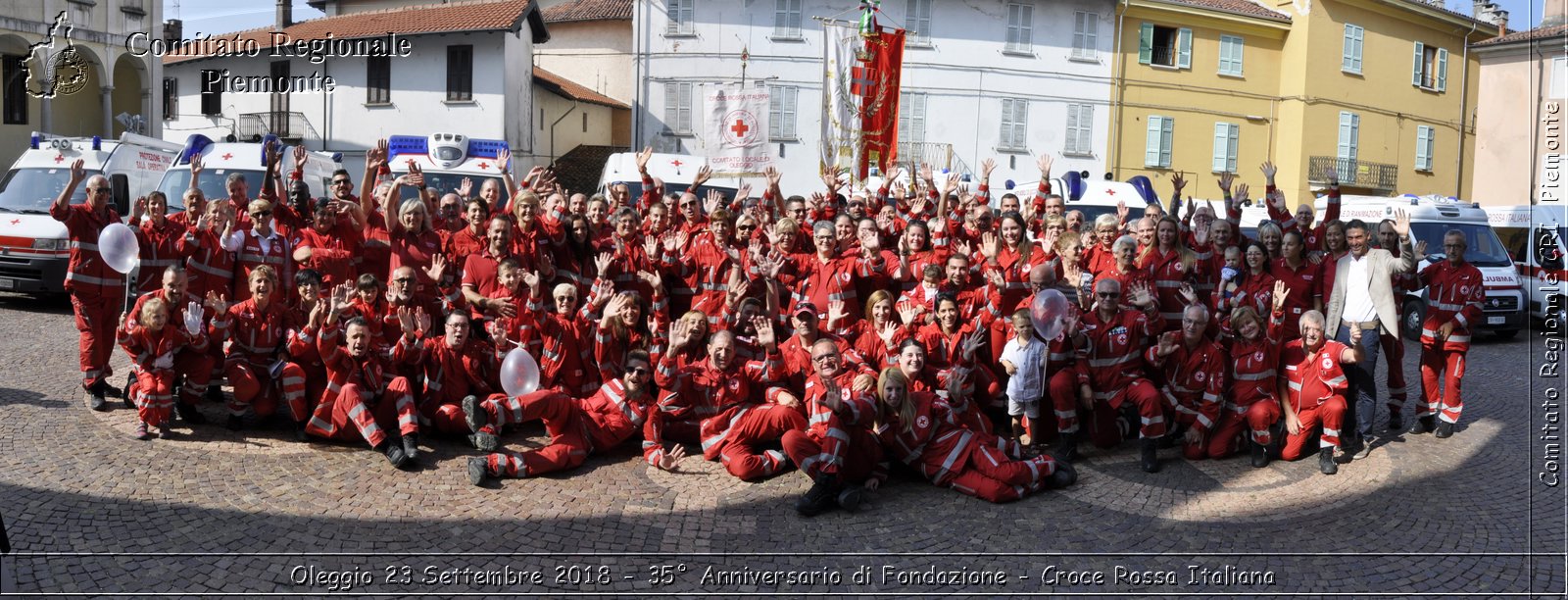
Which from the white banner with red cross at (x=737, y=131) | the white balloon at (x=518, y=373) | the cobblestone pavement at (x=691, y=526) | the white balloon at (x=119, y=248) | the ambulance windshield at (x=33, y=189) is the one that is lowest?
the cobblestone pavement at (x=691, y=526)

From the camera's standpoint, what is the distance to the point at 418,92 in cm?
2972

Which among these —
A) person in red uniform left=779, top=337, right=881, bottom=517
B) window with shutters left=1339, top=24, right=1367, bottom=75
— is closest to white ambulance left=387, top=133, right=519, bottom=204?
person in red uniform left=779, top=337, right=881, bottom=517

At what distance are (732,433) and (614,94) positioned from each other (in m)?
28.7

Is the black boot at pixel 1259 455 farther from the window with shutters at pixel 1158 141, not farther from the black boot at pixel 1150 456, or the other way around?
the window with shutters at pixel 1158 141

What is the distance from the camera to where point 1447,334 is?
8.49 meters

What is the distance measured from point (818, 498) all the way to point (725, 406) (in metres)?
1.28

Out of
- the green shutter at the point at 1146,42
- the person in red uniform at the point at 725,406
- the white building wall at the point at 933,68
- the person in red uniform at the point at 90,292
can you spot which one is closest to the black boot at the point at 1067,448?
the person in red uniform at the point at 725,406

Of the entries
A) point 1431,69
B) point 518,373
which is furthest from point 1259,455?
point 1431,69

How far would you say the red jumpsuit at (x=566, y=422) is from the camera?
22.0ft

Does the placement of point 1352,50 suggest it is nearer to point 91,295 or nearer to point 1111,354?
point 1111,354

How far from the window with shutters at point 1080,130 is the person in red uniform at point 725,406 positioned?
2569cm

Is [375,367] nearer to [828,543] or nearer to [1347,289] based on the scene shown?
[828,543]

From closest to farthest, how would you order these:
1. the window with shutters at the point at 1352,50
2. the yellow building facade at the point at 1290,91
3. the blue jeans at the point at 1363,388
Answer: the blue jeans at the point at 1363,388
the yellow building facade at the point at 1290,91
the window with shutters at the point at 1352,50

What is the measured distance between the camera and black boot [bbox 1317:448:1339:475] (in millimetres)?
7273
